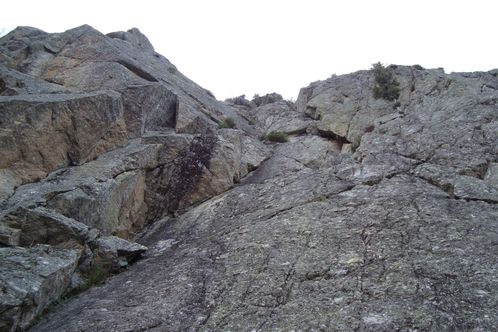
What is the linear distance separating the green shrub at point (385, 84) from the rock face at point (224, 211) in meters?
1.65

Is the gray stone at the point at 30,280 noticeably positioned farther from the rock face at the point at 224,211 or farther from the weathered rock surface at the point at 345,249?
the weathered rock surface at the point at 345,249

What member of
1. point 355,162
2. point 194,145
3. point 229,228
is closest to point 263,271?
point 229,228

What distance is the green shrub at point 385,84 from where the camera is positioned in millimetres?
28156

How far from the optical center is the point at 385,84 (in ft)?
94.6

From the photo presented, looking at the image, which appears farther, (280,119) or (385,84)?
(280,119)

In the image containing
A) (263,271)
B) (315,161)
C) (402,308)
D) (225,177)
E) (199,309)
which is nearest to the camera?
(402,308)

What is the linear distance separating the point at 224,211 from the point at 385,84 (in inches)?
654

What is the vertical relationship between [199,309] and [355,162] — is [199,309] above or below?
below

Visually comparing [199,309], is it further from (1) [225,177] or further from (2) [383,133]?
(2) [383,133]

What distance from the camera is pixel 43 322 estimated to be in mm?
12125

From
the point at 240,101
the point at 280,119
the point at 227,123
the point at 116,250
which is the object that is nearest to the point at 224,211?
the point at 116,250

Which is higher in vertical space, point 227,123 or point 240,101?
point 240,101

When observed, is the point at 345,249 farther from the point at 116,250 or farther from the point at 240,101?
the point at 240,101

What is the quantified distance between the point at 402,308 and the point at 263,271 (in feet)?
13.8
